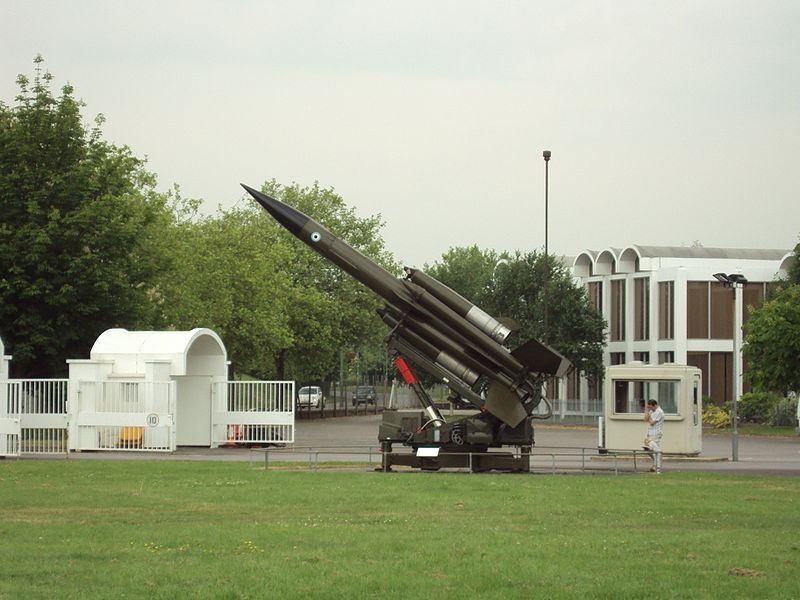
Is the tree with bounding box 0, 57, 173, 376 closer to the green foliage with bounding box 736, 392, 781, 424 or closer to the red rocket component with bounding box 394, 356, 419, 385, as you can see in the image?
the red rocket component with bounding box 394, 356, 419, 385

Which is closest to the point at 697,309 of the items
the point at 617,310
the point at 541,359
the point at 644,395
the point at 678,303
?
the point at 678,303

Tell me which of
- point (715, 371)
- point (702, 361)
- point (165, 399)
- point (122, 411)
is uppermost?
point (702, 361)

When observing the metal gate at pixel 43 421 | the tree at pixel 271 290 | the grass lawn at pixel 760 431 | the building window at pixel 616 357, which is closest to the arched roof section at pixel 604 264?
the building window at pixel 616 357

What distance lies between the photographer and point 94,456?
32.8 metres

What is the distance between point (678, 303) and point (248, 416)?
34.7 meters

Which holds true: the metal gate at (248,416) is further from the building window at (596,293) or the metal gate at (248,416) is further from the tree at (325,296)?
the building window at (596,293)

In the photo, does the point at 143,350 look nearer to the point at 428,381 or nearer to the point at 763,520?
the point at 763,520

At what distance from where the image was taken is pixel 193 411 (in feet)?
123

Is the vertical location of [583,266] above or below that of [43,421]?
above

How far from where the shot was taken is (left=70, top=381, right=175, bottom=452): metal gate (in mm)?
34312

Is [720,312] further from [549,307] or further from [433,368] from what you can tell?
[433,368]

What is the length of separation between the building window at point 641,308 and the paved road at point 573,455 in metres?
19.6

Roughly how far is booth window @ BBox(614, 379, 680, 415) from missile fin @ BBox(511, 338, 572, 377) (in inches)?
262

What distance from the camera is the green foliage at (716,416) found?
57.4 m
